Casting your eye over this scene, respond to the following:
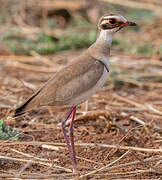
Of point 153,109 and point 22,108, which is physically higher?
point 22,108

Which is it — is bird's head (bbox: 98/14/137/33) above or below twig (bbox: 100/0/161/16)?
above

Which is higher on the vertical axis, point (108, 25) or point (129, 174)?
point (108, 25)

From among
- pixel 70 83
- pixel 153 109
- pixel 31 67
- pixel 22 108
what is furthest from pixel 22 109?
pixel 31 67

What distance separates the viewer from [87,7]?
9344mm

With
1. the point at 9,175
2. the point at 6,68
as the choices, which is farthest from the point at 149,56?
the point at 9,175

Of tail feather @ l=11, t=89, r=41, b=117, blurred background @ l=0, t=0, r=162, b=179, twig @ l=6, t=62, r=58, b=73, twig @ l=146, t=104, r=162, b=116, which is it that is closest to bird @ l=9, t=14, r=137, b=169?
tail feather @ l=11, t=89, r=41, b=117

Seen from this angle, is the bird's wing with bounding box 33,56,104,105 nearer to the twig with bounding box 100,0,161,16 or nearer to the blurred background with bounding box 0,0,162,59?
the blurred background with bounding box 0,0,162,59

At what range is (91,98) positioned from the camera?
5180mm

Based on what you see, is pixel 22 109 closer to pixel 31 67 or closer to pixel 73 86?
pixel 73 86

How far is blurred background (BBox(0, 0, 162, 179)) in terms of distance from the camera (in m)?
3.32

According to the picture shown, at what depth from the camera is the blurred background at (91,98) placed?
332 centimetres

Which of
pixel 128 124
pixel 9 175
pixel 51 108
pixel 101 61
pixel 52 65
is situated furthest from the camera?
pixel 52 65

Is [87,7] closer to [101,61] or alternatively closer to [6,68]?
[6,68]

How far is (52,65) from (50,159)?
3082 millimetres
